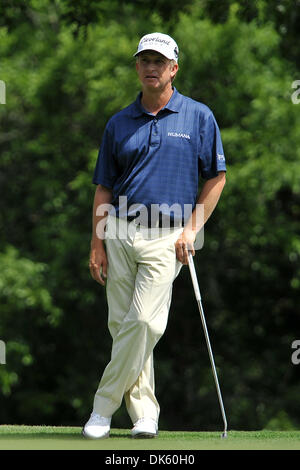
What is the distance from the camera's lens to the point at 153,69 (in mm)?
4855

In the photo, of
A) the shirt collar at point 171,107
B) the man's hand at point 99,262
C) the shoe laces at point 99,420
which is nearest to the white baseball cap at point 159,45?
the shirt collar at point 171,107

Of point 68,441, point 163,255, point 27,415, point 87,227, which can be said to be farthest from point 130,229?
point 27,415

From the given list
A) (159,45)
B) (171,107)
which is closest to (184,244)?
(171,107)

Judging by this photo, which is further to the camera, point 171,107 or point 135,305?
point 171,107

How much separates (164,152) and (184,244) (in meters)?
0.49

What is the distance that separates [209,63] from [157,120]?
28.9ft

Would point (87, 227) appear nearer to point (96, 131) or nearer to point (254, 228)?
point (96, 131)

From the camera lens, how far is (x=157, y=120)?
4.92 meters

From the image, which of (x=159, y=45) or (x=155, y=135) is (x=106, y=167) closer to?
(x=155, y=135)

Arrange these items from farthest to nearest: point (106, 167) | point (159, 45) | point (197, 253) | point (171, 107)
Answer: point (197, 253) < point (106, 167) < point (171, 107) < point (159, 45)

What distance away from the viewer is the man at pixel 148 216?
4844 mm

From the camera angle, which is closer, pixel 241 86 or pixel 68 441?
pixel 68 441

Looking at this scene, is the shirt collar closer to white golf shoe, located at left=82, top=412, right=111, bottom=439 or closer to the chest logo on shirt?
the chest logo on shirt

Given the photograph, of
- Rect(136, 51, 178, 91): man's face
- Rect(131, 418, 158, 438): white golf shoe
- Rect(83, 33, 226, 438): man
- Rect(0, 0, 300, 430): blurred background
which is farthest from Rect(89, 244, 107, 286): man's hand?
Rect(0, 0, 300, 430): blurred background
